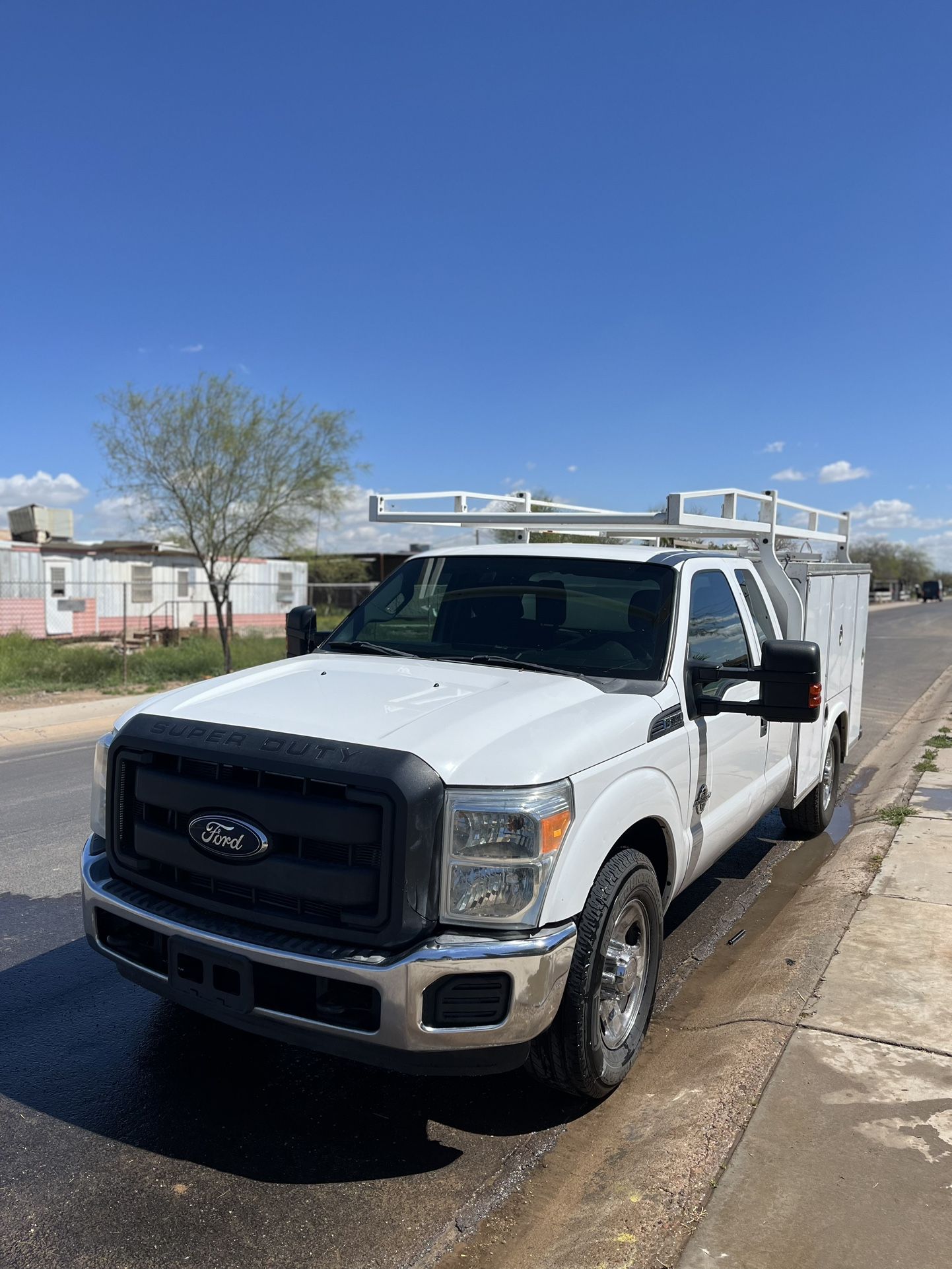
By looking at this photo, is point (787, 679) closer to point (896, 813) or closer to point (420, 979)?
point (420, 979)

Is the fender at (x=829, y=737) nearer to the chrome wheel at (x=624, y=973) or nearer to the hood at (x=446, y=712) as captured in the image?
the chrome wheel at (x=624, y=973)

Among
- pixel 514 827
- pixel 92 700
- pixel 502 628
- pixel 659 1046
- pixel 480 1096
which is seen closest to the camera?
pixel 514 827

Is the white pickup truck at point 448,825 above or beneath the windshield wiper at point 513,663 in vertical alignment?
beneath

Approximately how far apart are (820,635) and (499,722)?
387 cm

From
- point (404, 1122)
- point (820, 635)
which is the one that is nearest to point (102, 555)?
point (820, 635)

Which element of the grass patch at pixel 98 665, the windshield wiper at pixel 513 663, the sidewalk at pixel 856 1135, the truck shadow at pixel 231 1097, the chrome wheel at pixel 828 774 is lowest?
the grass patch at pixel 98 665

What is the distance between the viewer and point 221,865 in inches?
120

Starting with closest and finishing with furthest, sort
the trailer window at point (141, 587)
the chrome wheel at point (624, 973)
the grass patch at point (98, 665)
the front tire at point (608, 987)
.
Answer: the front tire at point (608, 987), the chrome wheel at point (624, 973), the grass patch at point (98, 665), the trailer window at point (141, 587)

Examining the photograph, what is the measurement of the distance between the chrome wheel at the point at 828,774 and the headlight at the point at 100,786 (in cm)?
507

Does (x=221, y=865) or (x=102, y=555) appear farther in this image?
(x=102, y=555)

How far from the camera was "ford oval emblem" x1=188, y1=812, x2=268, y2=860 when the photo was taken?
2.96 meters

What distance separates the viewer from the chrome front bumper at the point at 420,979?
2742mm

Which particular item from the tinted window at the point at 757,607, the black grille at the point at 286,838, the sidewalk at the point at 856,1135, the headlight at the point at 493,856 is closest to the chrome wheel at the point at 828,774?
the tinted window at the point at 757,607

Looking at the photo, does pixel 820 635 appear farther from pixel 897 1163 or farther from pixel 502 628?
pixel 897 1163
